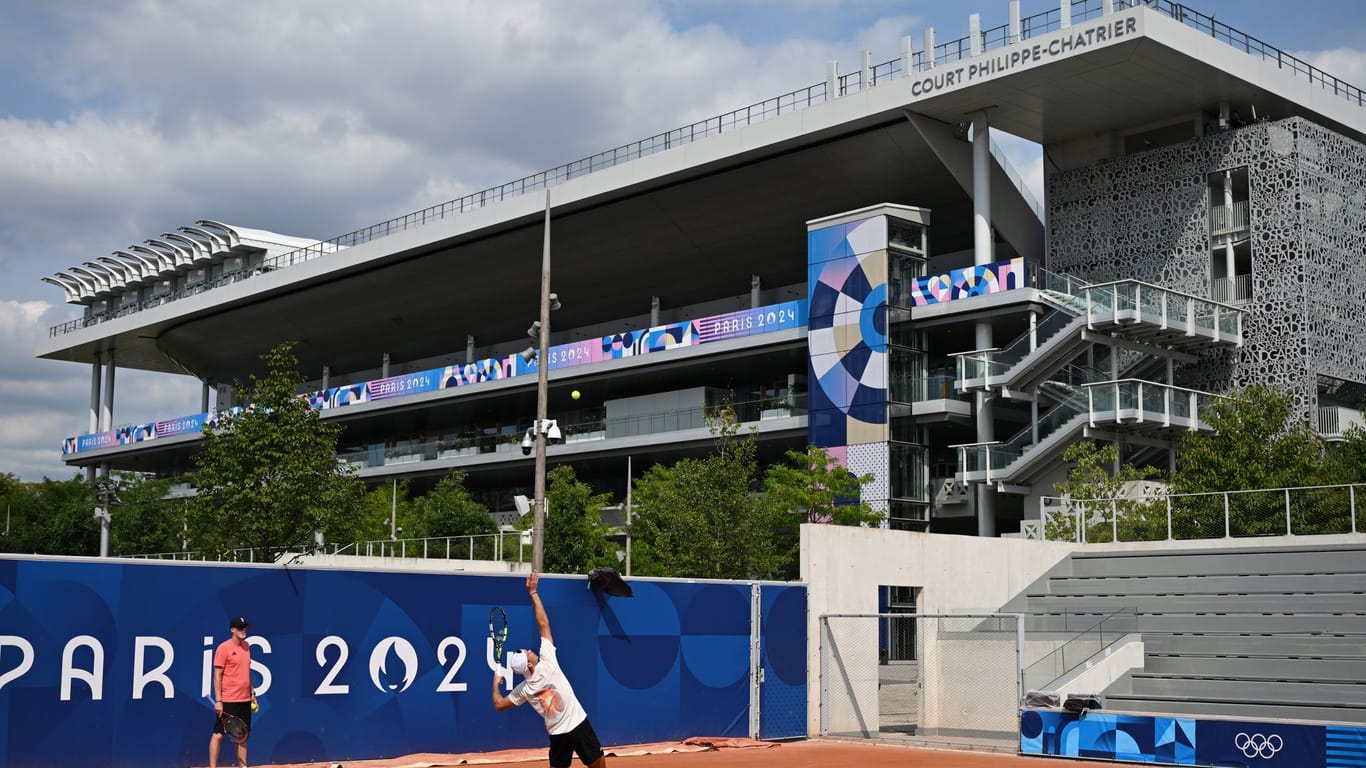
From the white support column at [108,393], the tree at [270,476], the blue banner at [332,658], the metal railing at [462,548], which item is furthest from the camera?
the white support column at [108,393]

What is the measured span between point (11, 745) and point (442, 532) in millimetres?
42152

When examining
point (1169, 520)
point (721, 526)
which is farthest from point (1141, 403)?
point (721, 526)

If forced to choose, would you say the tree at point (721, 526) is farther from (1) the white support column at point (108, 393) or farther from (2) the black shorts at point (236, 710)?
(1) the white support column at point (108, 393)

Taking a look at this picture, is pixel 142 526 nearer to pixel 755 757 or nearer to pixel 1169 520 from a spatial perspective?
pixel 1169 520

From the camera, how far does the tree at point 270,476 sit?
120ft

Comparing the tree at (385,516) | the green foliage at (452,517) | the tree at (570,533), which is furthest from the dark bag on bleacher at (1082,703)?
the tree at (385,516)

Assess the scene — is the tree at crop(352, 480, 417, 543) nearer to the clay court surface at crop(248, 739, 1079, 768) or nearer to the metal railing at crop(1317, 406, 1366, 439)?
the metal railing at crop(1317, 406, 1366, 439)

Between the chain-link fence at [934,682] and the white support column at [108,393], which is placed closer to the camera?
the chain-link fence at [934,682]

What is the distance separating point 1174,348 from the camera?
1796 inches

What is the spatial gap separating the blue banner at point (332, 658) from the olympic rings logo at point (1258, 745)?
7.10m

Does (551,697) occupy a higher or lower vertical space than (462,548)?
lower

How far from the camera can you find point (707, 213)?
57.9 metres

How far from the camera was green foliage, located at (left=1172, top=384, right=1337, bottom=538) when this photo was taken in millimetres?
32719

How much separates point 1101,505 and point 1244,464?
4268mm
